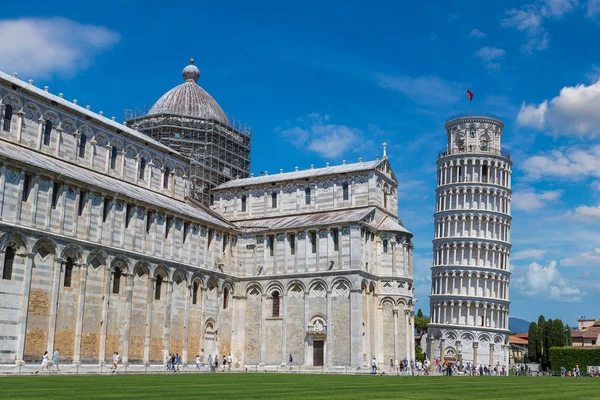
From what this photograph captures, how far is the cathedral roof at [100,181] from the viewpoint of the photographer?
41344mm

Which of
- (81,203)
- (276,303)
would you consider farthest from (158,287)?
(276,303)

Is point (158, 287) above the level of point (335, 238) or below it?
below

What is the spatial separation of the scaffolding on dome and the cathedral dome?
1044 mm

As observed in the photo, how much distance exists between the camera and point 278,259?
5728cm

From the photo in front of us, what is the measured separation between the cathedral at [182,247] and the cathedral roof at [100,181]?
9.9 inches

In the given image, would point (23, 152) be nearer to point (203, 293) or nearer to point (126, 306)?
point (126, 306)

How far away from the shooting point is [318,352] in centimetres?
5400

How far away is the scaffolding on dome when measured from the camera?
66.6 meters

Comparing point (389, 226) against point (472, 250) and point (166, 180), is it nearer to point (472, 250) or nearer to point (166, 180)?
point (166, 180)

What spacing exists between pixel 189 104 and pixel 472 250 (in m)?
40.7

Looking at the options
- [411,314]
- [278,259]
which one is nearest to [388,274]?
[411,314]

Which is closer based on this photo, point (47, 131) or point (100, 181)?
point (100, 181)

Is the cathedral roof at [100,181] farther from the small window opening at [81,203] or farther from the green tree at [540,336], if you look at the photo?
the green tree at [540,336]

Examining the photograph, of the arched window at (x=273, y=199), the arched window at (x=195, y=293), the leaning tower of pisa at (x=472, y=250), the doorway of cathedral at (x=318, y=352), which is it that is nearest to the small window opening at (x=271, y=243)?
the arched window at (x=273, y=199)
